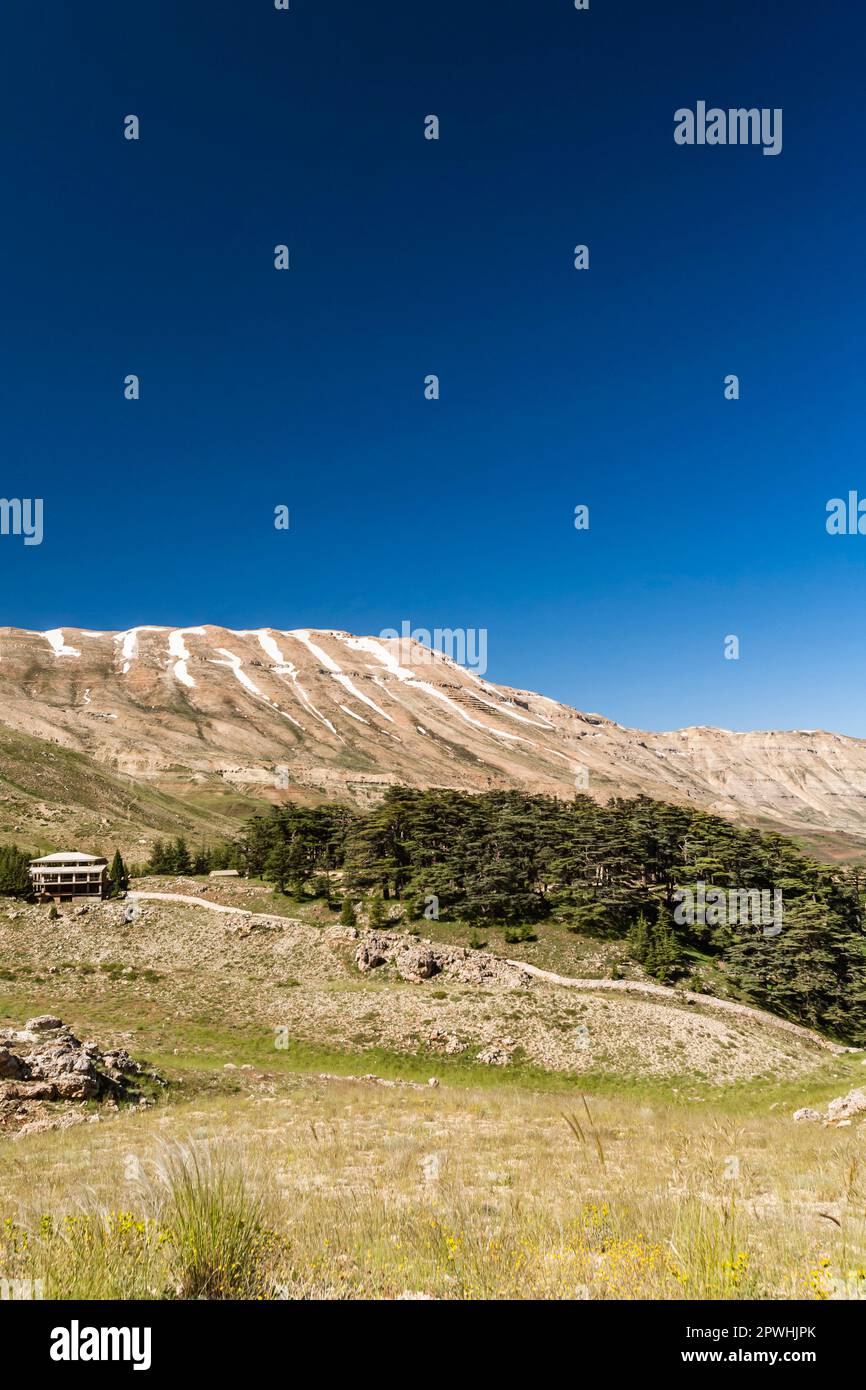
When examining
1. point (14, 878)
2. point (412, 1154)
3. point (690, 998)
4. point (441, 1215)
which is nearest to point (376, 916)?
point (690, 998)

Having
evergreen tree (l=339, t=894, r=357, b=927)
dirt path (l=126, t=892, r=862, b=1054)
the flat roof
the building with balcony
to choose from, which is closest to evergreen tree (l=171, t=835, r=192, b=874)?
the flat roof

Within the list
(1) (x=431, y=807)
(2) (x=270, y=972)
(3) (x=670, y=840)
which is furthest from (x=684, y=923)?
(2) (x=270, y=972)

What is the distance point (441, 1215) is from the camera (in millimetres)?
6859

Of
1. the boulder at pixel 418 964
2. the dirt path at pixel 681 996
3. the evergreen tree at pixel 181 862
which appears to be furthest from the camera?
the evergreen tree at pixel 181 862

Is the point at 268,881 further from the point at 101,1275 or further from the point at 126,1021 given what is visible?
the point at 101,1275

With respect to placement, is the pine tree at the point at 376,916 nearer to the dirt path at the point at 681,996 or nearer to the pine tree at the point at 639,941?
the dirt path at the point at 681,996

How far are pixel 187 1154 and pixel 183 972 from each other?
33.9m

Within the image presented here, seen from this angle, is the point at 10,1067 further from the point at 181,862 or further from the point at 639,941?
the point at 181,862

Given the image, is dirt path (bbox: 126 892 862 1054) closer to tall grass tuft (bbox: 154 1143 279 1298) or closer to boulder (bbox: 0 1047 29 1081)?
boulder (bbox: 0 1047 29 1081)

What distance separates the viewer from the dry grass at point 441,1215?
A: 185 inches

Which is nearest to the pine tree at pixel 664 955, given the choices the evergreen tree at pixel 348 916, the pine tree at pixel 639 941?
the pine tree at pixel 639 941

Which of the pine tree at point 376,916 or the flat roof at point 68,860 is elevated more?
the flat roof at point 68,860

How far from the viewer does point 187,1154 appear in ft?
19.9

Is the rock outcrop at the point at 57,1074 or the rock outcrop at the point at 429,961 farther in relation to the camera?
the rock outcrop at the point at 429,961
